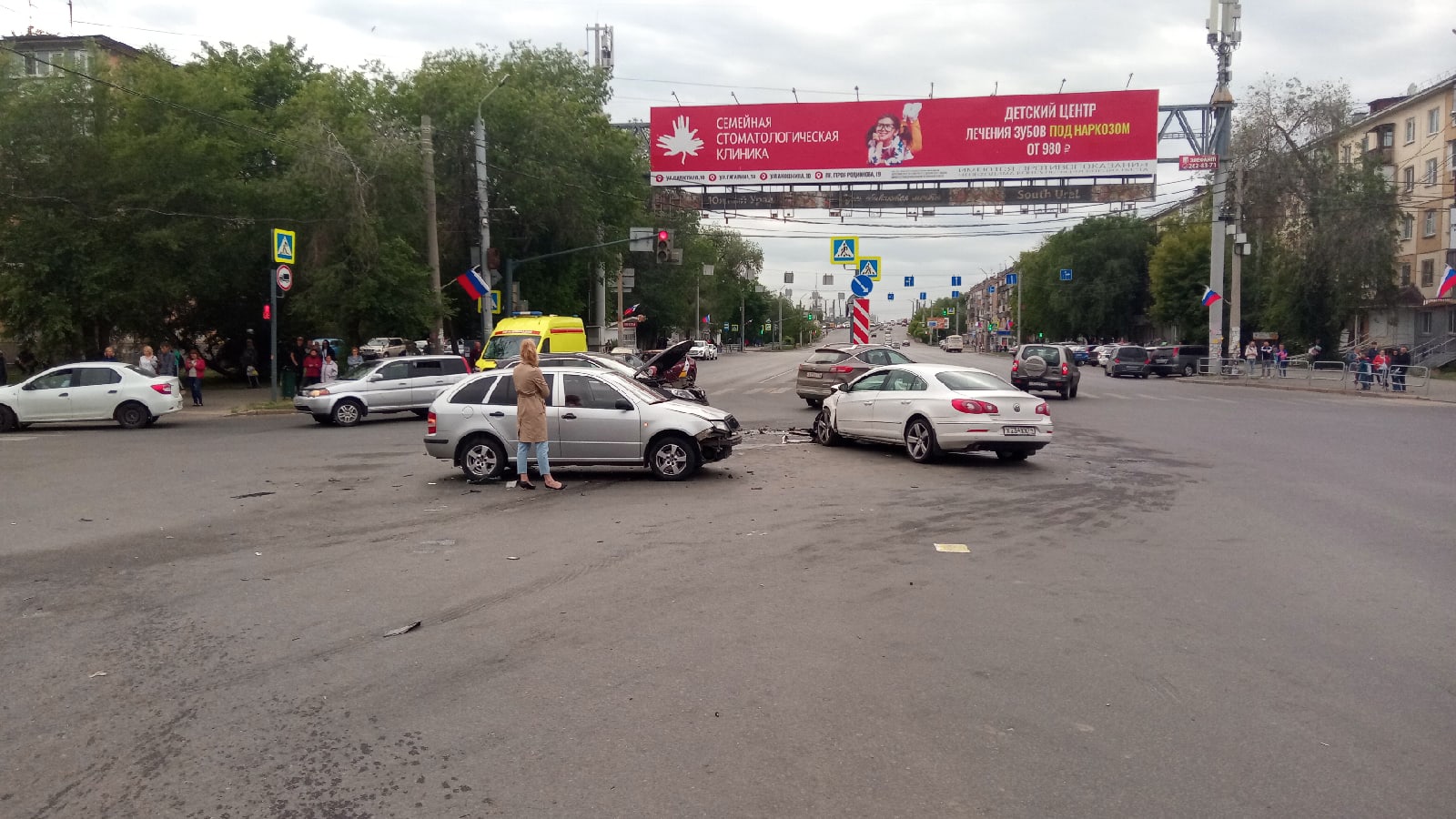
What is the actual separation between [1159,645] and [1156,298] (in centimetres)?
7295

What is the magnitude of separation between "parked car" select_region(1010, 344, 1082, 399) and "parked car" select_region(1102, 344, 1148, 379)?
2099cm

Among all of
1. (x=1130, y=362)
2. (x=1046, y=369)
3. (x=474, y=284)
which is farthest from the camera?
(x=1130, y=362)

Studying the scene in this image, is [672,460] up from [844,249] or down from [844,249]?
down

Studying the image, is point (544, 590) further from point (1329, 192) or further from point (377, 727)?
point (1329, 192)

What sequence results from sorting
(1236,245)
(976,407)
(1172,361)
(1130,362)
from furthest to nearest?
(1172,361) < (1130,362) < (1236,245) < (976,407)

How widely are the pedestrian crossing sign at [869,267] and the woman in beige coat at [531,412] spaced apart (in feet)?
50.9

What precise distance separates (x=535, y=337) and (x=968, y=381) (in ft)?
47.8

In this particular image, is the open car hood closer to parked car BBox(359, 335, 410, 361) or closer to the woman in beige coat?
the woman in beige coat

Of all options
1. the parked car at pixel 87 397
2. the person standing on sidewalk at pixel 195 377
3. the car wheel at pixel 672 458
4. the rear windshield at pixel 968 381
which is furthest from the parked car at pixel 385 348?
the rear windshield at pixel 968 381

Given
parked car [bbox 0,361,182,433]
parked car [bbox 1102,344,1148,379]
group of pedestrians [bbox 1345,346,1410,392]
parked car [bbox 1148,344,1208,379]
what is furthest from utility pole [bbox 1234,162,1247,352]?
parked car [bbox 0,361,182,433]

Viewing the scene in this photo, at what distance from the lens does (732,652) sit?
241 inches

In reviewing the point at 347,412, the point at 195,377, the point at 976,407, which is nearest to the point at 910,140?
the point at 347,412

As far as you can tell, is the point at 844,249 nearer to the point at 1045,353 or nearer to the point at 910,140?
the point at 1045,353

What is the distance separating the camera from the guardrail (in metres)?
33.4
